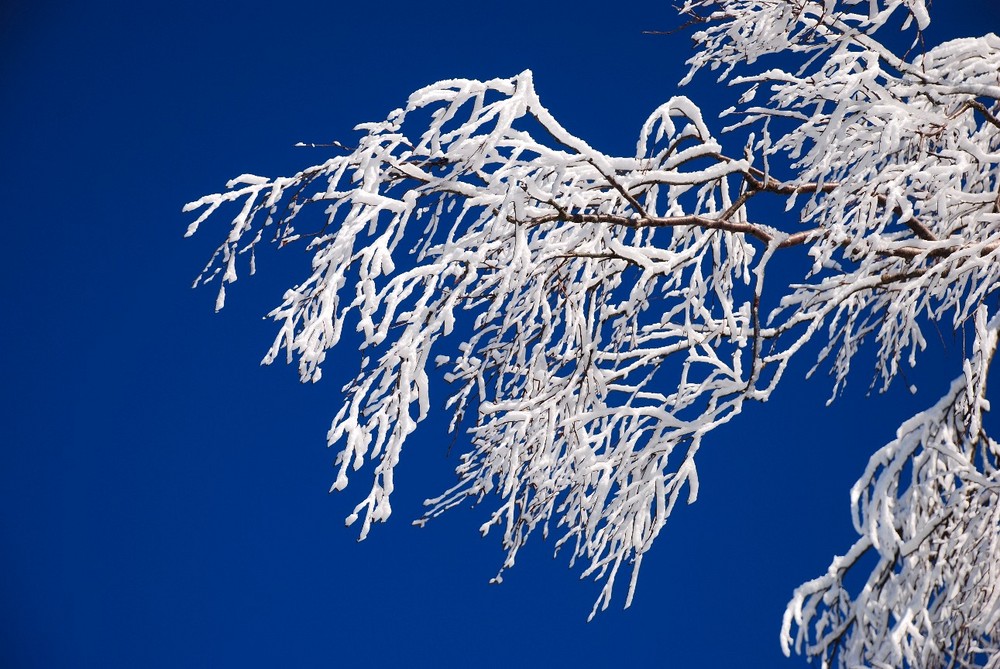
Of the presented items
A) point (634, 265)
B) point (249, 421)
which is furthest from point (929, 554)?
point (249, 421)

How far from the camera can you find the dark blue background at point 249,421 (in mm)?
6492

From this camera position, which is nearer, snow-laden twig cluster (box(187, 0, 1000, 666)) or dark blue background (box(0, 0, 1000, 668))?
snow-laden twig cluster (box(187, 0, 1000, 666))

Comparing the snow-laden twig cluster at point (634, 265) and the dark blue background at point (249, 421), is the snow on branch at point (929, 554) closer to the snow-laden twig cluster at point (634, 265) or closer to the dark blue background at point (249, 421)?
the snow-laden twig cluster at point (634, 265)

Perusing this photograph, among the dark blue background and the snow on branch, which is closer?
the snow on branch

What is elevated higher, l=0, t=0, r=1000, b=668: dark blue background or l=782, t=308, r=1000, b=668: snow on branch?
l=0, t=0, r=1000, b=668: dark blue background

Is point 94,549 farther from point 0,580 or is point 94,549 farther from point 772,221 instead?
point 772,221

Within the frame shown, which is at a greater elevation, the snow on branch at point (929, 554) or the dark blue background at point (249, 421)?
the dark blue background at point (249, 421)

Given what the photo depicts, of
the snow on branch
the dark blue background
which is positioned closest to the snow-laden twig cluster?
the snow on branch

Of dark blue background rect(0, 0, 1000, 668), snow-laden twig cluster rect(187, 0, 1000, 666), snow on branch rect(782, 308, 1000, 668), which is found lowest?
snow on branch rect(782, 308, 1000, 668)

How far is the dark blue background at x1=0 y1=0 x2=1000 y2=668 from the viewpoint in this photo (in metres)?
6.49

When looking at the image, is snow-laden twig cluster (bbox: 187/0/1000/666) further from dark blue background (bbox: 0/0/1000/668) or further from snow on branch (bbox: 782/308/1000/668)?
dark blue background (bbox: 0/0/1000/668)

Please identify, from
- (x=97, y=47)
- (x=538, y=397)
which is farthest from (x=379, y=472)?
(x=97, y=47)

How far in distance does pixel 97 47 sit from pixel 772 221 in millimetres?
4496

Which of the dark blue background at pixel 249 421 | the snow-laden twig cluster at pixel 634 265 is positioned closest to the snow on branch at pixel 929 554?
the snow-laden twig cluster at pixel 634 265
